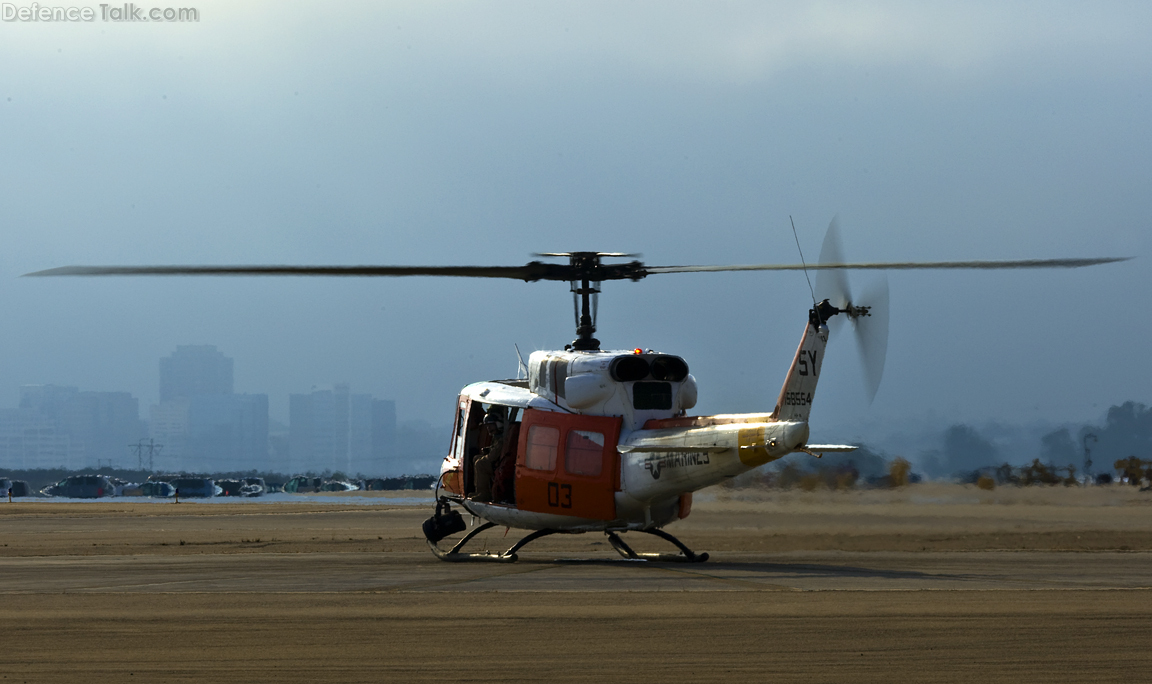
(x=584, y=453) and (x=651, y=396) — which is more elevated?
(x=651, y=396)

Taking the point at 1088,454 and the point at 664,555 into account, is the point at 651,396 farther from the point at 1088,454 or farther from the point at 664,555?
the point at 1088,454

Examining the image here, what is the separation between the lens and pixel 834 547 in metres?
27.3

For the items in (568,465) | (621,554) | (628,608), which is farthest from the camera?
(621,554)

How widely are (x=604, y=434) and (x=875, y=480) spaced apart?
11849 mm

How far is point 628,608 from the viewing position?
1570 cm

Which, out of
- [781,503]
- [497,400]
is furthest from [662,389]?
[781,503]

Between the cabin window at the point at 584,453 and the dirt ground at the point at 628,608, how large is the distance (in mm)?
1720

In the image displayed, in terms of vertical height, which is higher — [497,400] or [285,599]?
[497,400]

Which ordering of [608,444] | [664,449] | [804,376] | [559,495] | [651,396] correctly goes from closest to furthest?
[804,376] → [664,449] → [608,444] → [651,396] → [559,495]

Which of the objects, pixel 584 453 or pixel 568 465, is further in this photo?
pixel 568 465

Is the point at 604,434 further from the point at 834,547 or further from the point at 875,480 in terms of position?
the point at 875,480

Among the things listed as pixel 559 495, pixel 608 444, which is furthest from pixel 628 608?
pixel 559 495

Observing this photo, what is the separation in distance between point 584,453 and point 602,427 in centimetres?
60

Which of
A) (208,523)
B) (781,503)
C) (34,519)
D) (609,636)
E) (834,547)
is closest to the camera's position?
(609,636)
